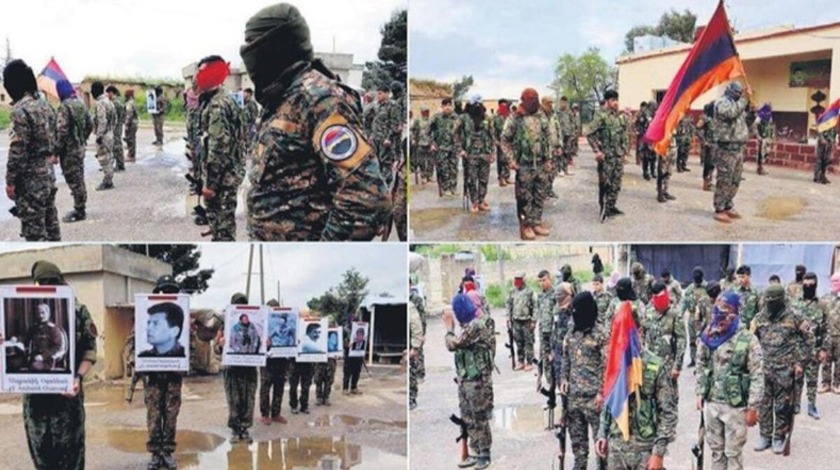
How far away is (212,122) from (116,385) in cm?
142

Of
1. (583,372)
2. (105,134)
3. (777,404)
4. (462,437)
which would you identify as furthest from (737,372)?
(105,134)

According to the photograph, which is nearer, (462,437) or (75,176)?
(75,176)

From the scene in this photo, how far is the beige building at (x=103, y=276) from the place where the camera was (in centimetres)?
329

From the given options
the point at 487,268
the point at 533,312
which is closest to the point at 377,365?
the point at 487,268

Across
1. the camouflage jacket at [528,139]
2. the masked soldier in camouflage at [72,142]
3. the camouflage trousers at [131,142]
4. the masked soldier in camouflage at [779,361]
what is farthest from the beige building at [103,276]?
the masked soldier in camouflage at [779,361]

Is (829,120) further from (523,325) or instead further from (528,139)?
(528,139)

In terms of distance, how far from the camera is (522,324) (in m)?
6.90

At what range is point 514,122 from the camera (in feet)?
17.6

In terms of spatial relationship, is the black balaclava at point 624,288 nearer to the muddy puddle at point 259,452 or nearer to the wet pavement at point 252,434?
the wet pavement at point 252,434

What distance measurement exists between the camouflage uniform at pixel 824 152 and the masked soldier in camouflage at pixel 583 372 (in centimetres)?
449

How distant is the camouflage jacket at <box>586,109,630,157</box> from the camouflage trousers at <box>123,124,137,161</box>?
3747mm

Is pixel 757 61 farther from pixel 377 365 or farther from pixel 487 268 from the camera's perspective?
pixel 377 365

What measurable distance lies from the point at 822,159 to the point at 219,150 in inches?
247

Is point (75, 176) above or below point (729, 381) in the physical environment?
above
